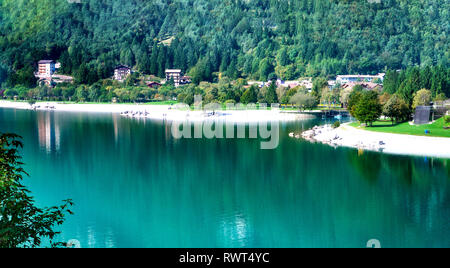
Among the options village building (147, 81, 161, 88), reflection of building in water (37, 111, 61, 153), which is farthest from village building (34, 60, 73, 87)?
reflection of building in water (37, 111, 61, 153)

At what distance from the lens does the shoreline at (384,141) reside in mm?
34156

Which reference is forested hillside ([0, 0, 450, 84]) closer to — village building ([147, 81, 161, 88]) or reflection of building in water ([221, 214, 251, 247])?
village building ([147, 81, 161, 88])

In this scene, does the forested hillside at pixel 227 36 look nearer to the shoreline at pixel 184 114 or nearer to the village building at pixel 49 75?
the village building at pixel 49 75

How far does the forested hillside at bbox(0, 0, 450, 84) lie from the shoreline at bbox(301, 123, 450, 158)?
68898 millimetres

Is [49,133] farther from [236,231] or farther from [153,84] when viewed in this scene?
[153,84]

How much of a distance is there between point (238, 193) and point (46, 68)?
107m

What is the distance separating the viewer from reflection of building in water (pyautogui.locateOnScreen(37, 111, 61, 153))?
40.2 metres

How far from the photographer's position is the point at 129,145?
4012 cm

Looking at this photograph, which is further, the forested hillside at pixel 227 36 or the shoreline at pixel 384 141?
the forested hillside at pixel 227 36

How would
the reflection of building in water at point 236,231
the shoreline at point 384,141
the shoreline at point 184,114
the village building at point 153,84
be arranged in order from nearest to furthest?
1. the reflection of building in water at point 236,231
2. the shoreline at point 384,141
3. the shoreline at point 184,114
4. the village building at point 153,84

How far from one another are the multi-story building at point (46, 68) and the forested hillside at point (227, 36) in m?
2.69

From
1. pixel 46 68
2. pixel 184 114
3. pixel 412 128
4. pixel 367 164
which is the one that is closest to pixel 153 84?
pixel 46 68

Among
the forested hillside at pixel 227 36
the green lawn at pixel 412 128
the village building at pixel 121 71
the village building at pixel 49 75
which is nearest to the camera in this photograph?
the green lawn at pixel 412 128

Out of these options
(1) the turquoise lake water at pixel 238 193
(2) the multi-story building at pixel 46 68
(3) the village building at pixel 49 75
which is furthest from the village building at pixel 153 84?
(1) the turquoise lake water at pixel 238 193
